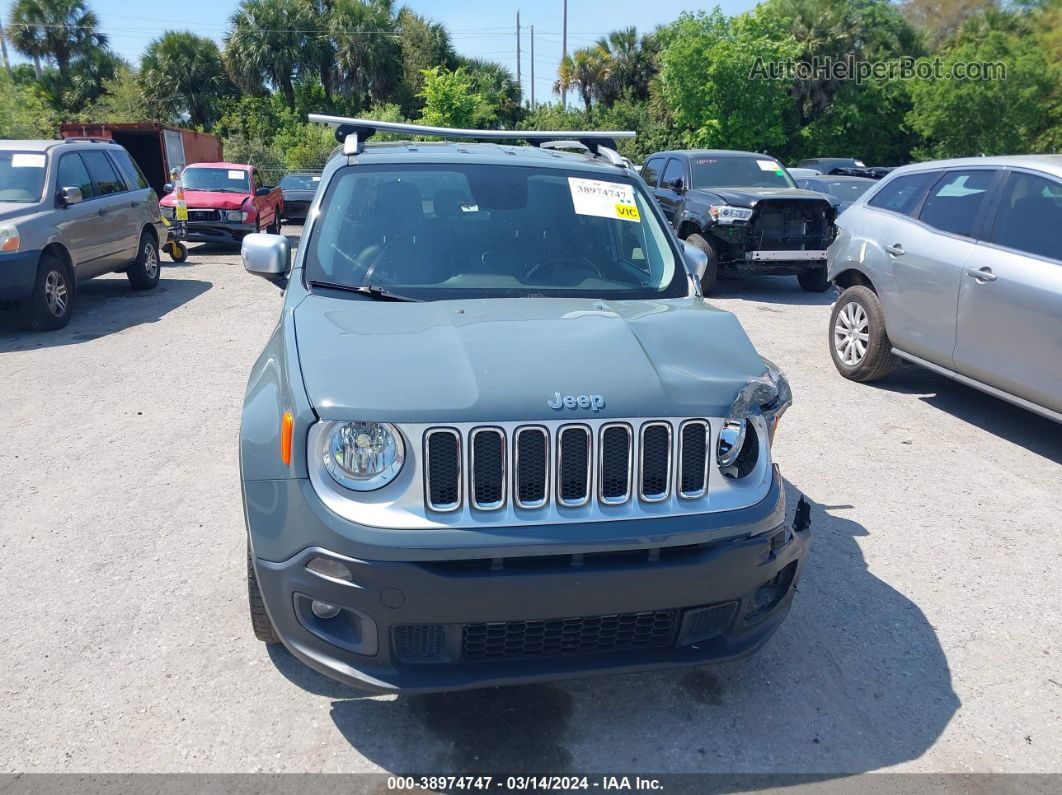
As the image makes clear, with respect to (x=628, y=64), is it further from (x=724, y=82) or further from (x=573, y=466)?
(x=573, y=466)

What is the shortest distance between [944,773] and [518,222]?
2.72m

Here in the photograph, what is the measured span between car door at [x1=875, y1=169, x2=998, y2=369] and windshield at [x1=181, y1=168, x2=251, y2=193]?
13.5m

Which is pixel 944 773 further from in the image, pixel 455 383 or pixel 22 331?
pixel 22 331

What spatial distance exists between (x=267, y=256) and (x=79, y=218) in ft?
23.4

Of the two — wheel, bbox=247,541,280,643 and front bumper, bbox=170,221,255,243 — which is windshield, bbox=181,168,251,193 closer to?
front bumper, bbox=170,221,255,243

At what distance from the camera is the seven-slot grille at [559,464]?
2551 millimetres

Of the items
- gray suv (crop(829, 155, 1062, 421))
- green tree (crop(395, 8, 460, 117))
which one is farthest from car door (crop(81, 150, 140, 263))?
green tree (crop(395, 8, 460, 117))

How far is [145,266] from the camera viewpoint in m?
11.8

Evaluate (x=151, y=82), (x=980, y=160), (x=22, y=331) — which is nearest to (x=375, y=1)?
(x=151, y=82)

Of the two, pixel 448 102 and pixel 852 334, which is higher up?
pixel 448 102

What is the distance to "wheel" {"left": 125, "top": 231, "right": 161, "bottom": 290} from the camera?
461 inches

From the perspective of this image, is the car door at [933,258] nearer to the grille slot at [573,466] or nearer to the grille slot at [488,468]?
the grille slot at [573,466]

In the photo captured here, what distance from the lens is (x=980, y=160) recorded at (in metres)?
6.29

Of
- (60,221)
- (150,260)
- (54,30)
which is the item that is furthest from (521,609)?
(54,30)
